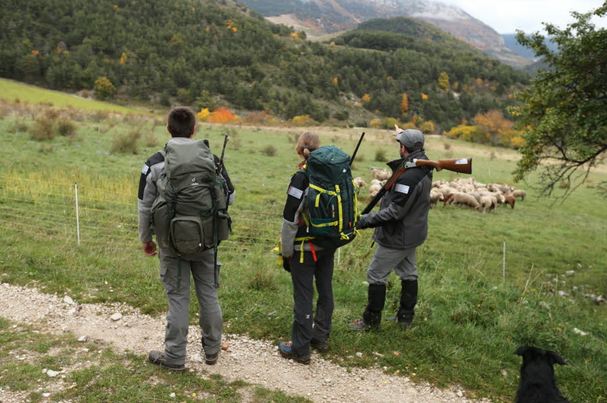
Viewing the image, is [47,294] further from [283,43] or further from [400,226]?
[283,43]

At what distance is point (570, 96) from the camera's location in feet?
32.1

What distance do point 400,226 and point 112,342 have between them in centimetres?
318

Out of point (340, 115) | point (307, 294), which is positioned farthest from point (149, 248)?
point (340, 115)

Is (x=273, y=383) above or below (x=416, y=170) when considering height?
below

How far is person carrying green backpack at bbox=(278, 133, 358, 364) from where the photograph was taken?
166 inches

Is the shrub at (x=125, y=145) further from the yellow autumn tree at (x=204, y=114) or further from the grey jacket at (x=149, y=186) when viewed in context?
the yellow autumn tree at (x=204, y=114)

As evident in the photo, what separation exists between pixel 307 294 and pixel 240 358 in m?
0.93

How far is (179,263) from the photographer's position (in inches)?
163

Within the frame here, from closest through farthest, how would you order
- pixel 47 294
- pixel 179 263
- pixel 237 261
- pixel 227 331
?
pixel 179 263 < pixel 227 331 < pixel 47 294 < pixel 237 261

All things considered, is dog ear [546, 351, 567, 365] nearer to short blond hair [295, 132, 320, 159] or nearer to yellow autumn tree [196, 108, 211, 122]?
short blond hair [295, 132, 320, 159]

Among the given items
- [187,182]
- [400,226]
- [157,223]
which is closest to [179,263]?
[157,223]

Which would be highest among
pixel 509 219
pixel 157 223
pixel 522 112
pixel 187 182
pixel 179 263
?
pixel 522 112

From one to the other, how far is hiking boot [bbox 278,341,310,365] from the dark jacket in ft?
4.71

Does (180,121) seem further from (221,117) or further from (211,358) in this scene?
(221,117)
